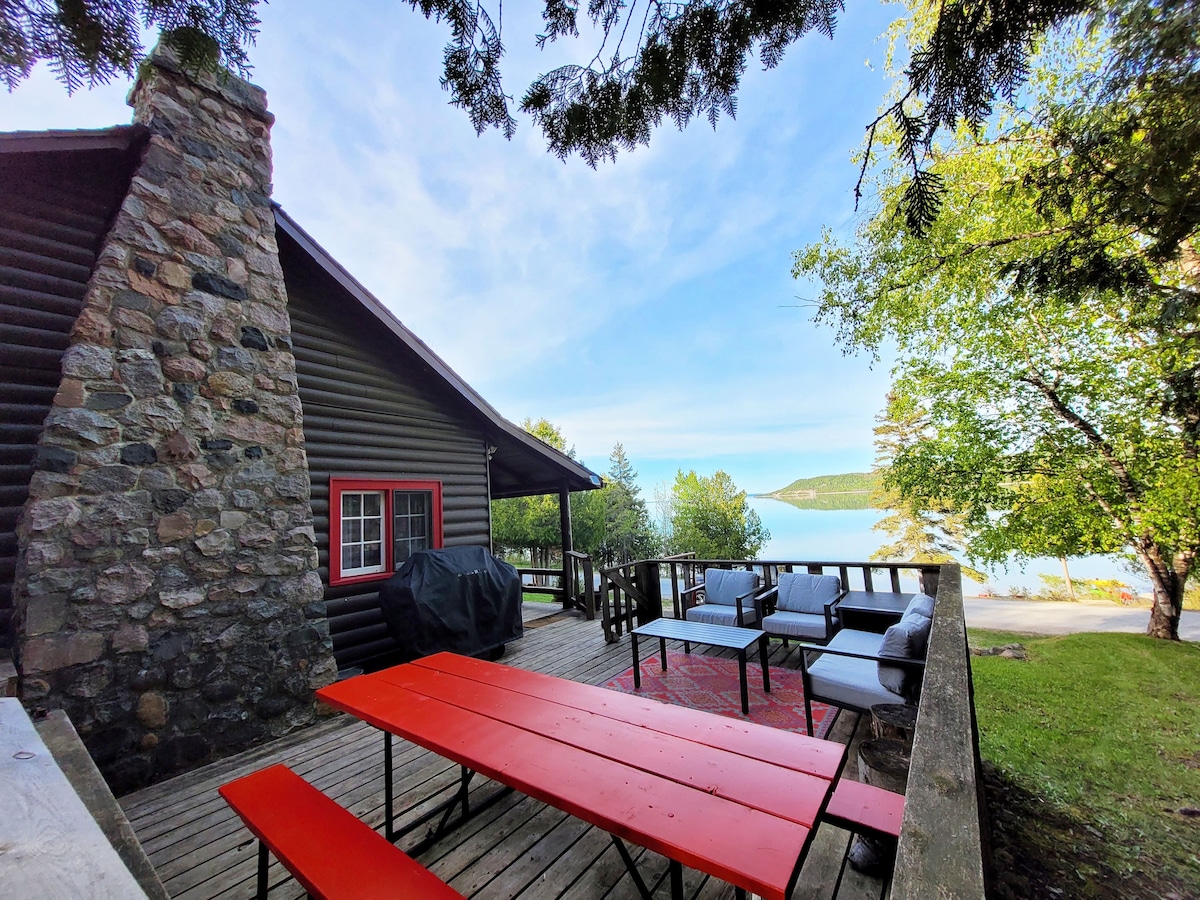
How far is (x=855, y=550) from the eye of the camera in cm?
2648

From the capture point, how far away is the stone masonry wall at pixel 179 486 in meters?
2.74

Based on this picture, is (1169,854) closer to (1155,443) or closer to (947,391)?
(1155,443)

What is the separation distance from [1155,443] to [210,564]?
38.9ft

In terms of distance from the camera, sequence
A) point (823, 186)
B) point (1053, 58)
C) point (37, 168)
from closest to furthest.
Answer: point (37, 168) → point (823, 186) → point (1053, 58)

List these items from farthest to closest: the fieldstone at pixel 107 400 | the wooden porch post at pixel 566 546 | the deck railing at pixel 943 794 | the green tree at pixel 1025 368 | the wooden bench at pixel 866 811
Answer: the wooden porch post at pixel 566 546 → the green tree at pixel 1025 368 → the fieldstone at pixel 107 400 → the wooden bench at pixel 866 811 → the deck railing at pixel 943 794

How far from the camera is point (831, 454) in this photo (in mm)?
49875

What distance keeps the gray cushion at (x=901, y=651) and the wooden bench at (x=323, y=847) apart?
8.65ft

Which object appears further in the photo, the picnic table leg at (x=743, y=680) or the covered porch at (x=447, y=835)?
the picnic table leg at (x=743, y=680)

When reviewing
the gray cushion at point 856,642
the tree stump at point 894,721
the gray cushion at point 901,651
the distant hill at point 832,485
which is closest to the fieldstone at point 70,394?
the tree stump at point 894,721

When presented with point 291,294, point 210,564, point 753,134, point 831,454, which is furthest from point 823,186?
point 831,454

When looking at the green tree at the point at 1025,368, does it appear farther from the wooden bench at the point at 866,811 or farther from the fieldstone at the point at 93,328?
the fieldstone at the point at 93,328

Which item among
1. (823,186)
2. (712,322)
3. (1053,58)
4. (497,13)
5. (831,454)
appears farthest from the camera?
(831,454)

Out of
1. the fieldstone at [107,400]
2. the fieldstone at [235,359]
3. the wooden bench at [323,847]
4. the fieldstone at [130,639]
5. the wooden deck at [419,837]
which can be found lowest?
the wooden deck at [419,837]

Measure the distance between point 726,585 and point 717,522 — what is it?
12.9m
